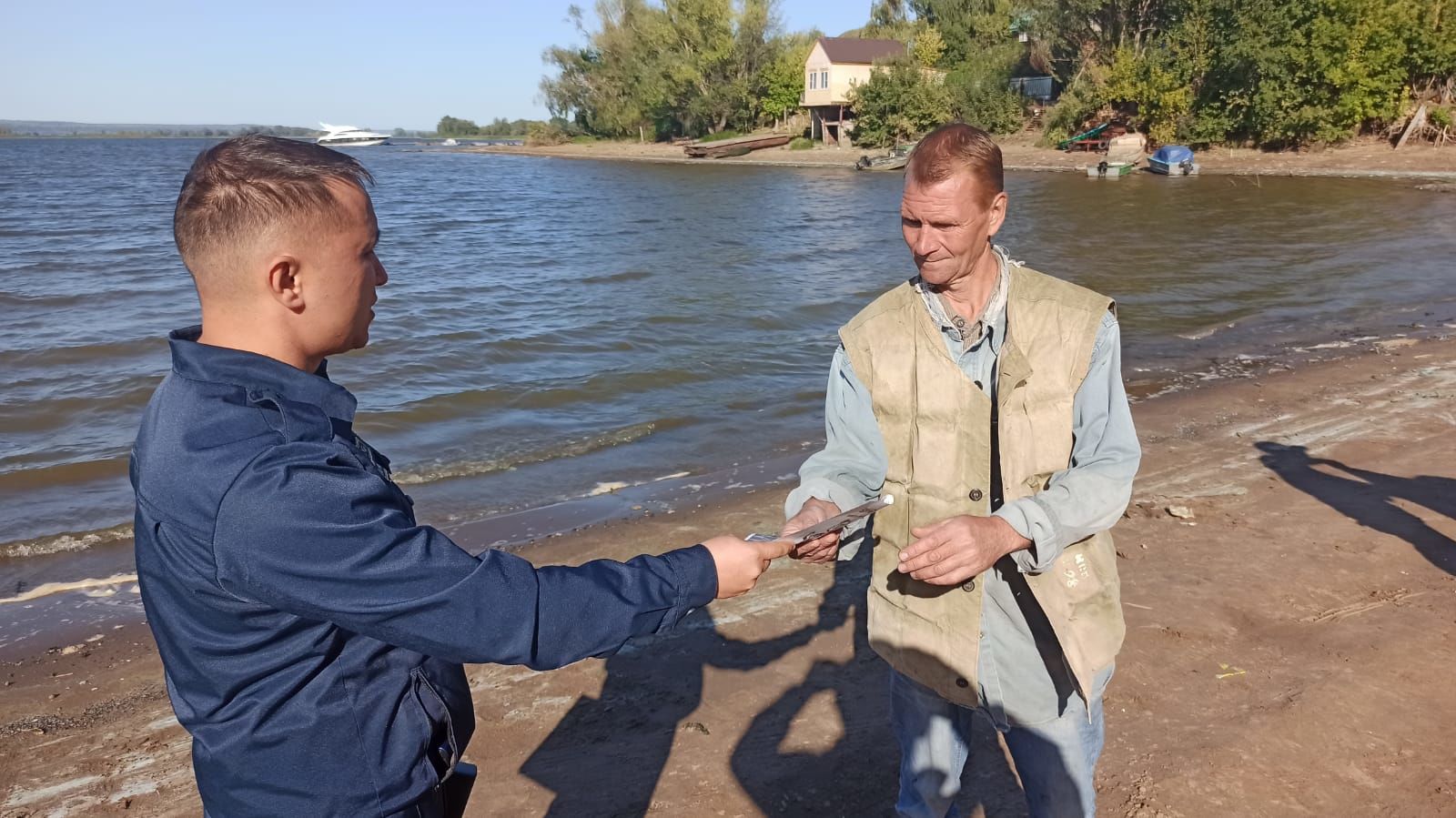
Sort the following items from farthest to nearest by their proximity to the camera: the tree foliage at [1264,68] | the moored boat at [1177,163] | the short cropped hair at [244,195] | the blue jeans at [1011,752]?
1. the moored boat at [1177,163]
2. the tree foliage at [1264,68]
3. the blue jeans at [1011,752]
4. the short cropped hair at [244,195]

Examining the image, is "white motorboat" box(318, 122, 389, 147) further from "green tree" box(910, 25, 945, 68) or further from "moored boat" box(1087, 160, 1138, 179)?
"moored boat" box(1087, 160, 1138, 179)

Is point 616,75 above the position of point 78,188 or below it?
above

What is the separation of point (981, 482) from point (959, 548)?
302 mm

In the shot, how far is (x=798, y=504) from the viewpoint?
2859mm

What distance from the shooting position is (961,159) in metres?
2.75

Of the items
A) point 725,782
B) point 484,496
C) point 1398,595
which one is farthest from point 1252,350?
point 725,782

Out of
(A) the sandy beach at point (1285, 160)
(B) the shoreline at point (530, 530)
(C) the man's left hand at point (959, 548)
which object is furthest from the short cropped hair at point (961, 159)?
(A) the sandy beach at point (1285, 160)

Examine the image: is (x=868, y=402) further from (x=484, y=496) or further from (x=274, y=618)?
(x=484, y=496)

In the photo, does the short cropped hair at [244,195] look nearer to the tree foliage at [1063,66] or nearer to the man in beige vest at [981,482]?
the man in beige vest at [981,482]

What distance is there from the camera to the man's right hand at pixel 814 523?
267 centimetres

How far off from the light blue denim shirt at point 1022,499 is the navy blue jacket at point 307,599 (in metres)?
1.07

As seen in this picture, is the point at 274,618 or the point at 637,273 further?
the point at 637,273

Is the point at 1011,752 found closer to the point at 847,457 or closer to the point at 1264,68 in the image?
the point at 847,457

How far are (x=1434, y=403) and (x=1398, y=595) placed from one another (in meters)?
4.53
